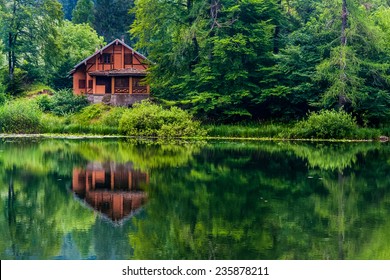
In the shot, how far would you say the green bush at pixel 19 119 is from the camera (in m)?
46.4

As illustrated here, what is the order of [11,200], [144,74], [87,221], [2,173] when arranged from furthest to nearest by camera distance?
[144,74] < [2,173] < [11,200] < [87,221]

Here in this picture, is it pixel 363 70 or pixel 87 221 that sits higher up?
pixel 363 70

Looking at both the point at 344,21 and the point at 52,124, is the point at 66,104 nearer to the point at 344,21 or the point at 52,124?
the point at 52,124

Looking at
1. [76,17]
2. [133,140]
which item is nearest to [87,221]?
[133,140]

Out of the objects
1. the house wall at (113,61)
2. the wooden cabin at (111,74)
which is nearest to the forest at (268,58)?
the wooden cabin at (111,74)

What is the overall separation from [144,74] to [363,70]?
20.3 m

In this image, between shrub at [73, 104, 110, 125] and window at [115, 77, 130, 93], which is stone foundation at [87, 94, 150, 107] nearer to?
shrub at [73, 104, 110, 125]

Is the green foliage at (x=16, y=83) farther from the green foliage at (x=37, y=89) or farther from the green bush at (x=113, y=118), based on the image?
the green bush at (x=113, y=118)

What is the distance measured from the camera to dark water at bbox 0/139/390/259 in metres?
12.5

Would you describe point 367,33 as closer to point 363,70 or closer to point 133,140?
point 363,70

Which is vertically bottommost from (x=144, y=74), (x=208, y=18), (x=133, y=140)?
(x=133, y=140)

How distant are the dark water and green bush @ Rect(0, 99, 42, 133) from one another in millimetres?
16604

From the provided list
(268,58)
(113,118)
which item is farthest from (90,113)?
(268,58)

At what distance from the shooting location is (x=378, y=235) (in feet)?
44.2
